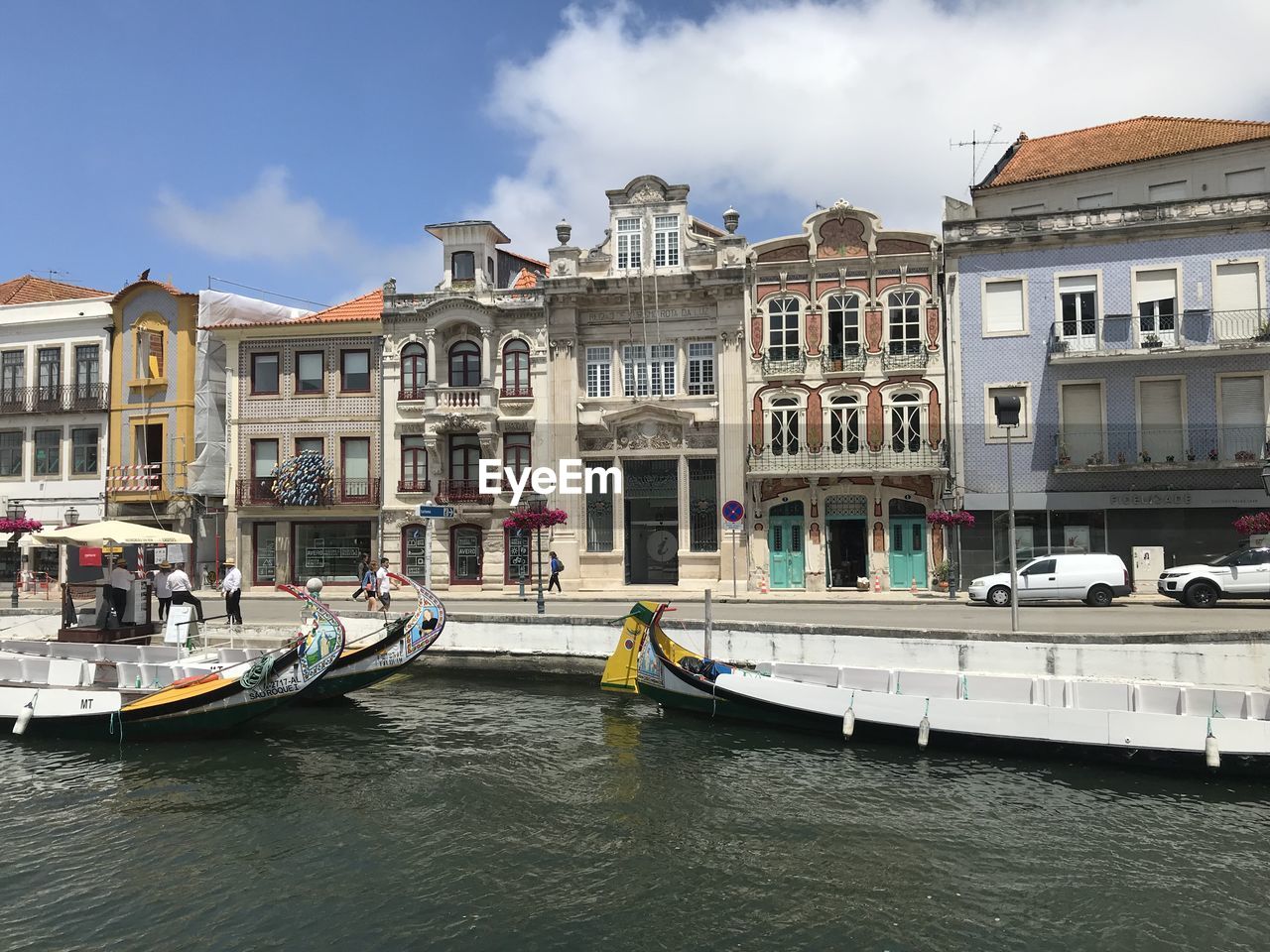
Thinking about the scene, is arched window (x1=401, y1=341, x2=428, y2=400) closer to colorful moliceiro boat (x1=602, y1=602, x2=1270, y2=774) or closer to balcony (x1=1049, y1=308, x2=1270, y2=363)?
colorful moliceiro boat (x1=602, y1=602, x2=1270, y2=774)

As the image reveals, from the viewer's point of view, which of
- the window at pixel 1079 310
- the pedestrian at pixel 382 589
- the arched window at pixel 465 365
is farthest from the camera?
the arched window at pixel 465 365

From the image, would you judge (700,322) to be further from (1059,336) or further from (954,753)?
(954,753)

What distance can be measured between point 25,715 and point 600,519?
21830 mm

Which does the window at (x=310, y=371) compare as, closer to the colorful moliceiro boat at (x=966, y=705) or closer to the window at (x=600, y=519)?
the window at (x=600, y=519)

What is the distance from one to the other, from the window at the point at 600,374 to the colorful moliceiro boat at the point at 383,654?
17.7 m

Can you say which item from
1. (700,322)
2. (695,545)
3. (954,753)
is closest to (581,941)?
(954,753)

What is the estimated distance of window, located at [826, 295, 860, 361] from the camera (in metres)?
35.3

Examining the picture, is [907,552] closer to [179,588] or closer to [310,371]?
[179,588]

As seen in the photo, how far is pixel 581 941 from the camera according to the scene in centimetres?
973

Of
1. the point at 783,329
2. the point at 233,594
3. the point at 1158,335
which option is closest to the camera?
the point at 233,594

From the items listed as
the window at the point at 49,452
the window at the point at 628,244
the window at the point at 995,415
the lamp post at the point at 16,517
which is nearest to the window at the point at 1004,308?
the window at the point at 995,415

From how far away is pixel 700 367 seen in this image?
3666 centimetres

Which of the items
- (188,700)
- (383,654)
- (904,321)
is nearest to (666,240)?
(904,321)

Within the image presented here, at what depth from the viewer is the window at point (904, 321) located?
114ft
